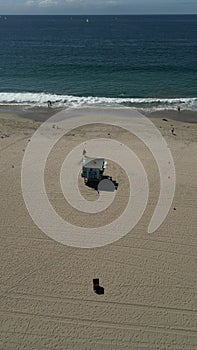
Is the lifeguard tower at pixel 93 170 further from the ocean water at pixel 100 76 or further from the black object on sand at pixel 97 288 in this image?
the ocean water at pixel 100 76

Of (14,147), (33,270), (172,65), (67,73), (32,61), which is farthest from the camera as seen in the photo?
(32,61)

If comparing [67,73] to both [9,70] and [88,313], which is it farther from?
[88,313]

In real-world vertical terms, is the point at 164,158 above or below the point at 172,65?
below

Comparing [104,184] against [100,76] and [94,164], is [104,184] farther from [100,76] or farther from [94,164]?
[100,76]

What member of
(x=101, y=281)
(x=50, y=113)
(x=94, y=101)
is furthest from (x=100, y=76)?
(x=101, y=281)

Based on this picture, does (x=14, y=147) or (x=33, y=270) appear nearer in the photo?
(x=33, y=270)

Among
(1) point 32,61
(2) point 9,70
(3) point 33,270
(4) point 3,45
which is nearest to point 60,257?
(3) point 33,270
